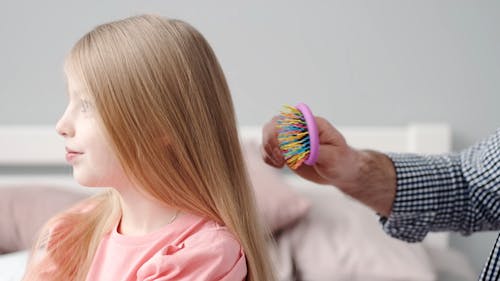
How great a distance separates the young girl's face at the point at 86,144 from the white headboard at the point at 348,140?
108 centimetres

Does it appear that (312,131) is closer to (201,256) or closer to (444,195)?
(201,256)

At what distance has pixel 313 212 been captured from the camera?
1652 millimetres

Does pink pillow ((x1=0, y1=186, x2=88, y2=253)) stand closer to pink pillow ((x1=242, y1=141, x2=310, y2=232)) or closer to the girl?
pink pillow ((x1=242, y1=141, x2=310, y2=232))

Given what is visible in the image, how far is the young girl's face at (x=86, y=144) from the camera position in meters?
0.79

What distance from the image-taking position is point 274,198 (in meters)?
1.61

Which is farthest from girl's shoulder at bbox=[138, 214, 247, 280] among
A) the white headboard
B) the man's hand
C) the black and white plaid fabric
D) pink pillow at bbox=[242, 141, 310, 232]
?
the white headboard

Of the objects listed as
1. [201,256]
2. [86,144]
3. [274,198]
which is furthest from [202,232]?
[274,198]

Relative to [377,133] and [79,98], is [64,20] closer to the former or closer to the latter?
[377,133]

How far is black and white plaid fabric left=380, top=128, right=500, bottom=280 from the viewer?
113 centimetres

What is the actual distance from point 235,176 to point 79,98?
0.20 m

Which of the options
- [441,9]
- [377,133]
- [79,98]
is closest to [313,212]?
[377,133]

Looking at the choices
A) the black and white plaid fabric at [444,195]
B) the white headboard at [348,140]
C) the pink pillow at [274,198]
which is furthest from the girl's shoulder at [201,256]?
the white headboard at [348,140]

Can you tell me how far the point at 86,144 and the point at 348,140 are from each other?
117cm

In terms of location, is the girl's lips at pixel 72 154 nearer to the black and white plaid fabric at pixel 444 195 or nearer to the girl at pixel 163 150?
the girl at pixel 163 150
